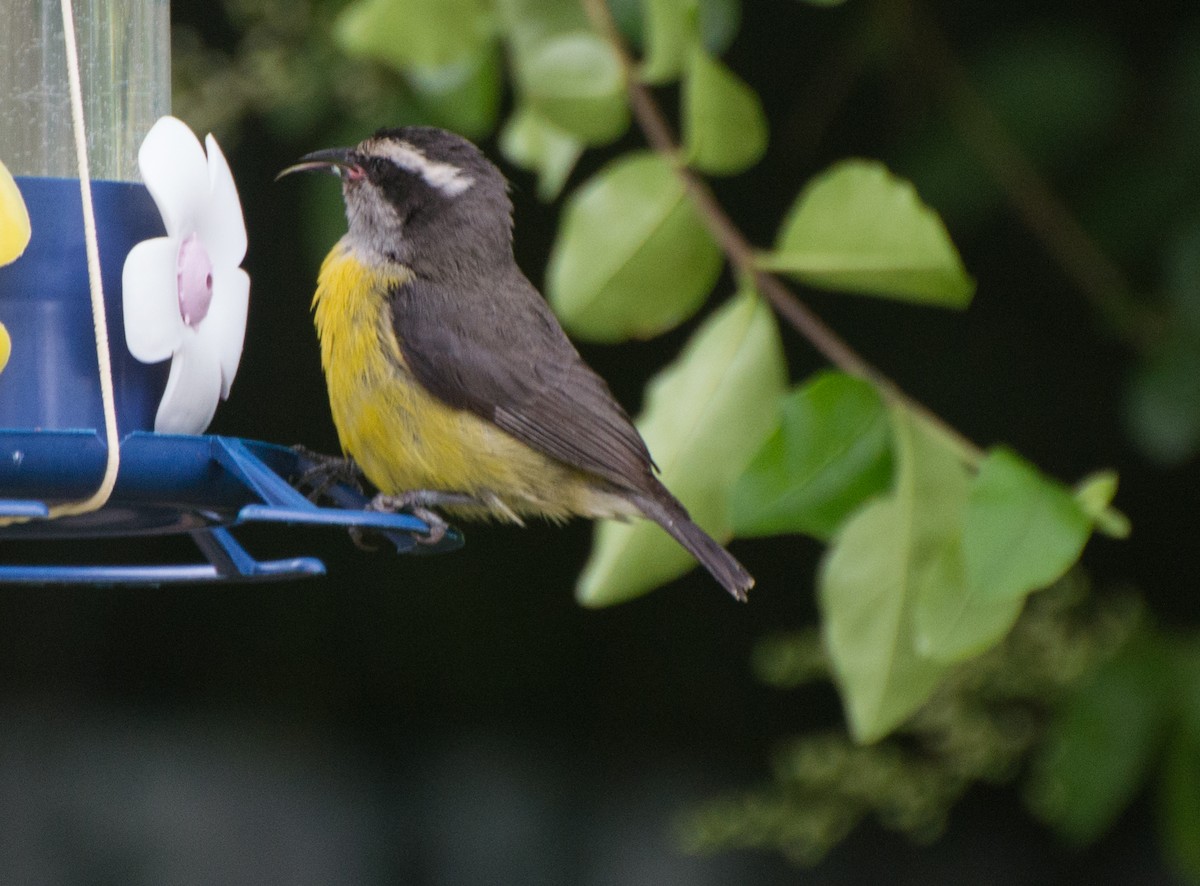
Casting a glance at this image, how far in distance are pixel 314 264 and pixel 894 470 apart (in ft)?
9.85

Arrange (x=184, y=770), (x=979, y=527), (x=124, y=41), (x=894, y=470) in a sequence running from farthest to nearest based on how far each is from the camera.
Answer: (x=184, y=770) → (x=124, y=41) → (x=894, y=470) → (x=979, y=527)

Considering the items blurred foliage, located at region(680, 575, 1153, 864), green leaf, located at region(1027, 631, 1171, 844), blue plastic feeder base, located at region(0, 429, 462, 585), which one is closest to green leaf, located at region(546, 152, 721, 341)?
blue plastic feeder base, located at region(0, 429, 462, 585)

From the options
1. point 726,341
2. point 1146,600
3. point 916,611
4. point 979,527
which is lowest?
point 1146,600

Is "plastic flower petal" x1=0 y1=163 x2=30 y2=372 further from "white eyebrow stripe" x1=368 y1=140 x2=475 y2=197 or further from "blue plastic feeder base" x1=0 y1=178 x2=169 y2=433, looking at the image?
"white eyebrow stripe" x1=368 y1=140 x2=475 y2=197

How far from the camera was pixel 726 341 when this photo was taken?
2850 mm

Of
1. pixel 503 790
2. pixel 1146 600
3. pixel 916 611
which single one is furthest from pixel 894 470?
pixel 503 790

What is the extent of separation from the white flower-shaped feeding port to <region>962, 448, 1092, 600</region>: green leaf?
131 cm

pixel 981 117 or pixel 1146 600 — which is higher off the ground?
pixel 981 117

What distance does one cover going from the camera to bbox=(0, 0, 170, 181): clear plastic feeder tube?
9.41 ft

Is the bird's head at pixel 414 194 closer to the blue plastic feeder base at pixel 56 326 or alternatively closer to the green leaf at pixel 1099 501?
the blue plastic feeder base at pixel 56 326

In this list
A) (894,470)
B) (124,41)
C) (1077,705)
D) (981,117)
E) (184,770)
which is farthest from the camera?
(184,770)

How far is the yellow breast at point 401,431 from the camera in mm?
3088

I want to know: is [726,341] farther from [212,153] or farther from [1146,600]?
[1146,600]

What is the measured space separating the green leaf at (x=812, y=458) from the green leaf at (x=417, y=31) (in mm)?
1066
